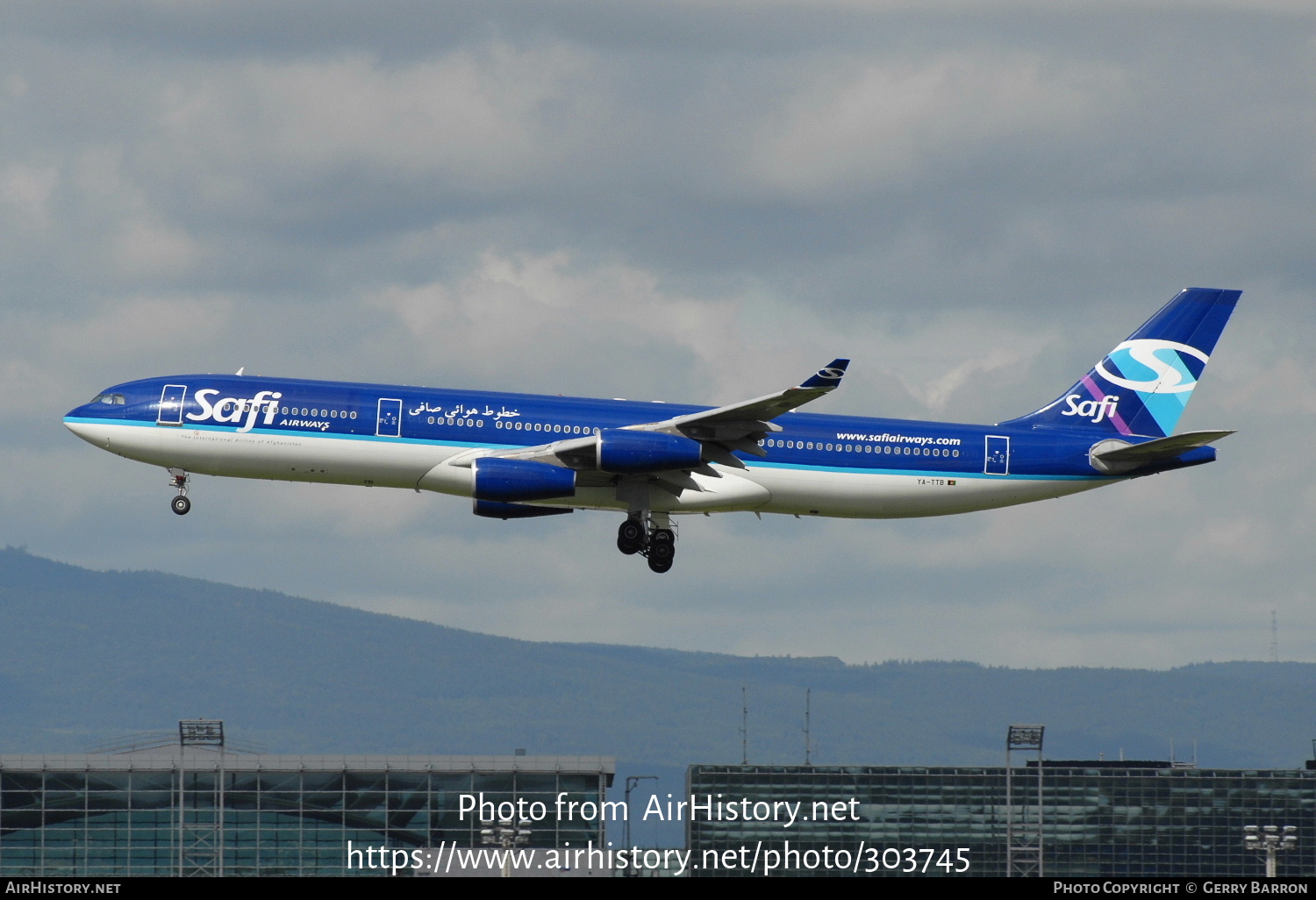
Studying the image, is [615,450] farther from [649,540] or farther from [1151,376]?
[1151,376]

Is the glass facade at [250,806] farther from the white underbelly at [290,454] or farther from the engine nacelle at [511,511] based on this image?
the white underbelly at [290,454]

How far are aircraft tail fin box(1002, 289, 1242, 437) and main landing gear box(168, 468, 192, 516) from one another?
2789 centimetres

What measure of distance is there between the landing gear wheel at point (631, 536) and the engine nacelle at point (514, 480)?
3.50 meters

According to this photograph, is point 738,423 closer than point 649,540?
Yes

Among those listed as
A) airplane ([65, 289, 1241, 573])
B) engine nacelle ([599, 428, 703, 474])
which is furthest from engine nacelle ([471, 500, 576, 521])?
engine nacelle ([599, 428, 703, 474])

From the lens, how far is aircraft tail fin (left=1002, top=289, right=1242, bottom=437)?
62031 mm

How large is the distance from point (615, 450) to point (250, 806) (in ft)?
167

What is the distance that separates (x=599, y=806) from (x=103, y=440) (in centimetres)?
4263

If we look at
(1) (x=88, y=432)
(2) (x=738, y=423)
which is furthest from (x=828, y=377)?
(1) (x=88, y=432)

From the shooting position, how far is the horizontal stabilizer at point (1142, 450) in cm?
5609

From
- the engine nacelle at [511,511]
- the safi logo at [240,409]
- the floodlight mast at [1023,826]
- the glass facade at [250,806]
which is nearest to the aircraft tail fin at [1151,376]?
the engine nacelle at [511,511]

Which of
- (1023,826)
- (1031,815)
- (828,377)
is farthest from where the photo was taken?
(1031,815)

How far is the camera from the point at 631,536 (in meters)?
56.5

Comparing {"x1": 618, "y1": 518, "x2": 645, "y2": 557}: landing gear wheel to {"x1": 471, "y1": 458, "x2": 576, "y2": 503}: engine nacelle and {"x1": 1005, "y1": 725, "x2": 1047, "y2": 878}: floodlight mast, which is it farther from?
{"x1": 1005, "y1": 725, "x2": 1047, "y2": 878}: floodlight mast
